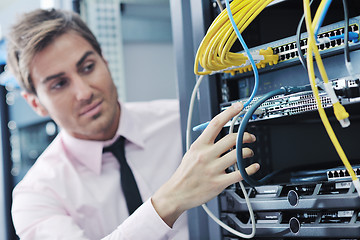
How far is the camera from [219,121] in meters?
0.61

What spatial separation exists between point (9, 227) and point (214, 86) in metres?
2.31

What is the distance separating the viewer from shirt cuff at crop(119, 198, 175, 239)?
2.31ft

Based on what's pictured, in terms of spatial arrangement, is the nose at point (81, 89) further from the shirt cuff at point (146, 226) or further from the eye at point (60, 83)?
the shirt cuff at point (146, 226)

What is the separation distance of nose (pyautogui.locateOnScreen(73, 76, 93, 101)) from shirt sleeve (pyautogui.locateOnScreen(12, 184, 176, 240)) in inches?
10.9

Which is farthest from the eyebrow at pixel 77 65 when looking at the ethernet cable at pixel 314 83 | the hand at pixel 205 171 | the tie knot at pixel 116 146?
the ethernet cable at pixel 314 83

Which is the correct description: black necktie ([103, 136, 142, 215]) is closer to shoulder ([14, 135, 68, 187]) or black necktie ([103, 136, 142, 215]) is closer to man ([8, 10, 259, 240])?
man ([8, 10, 259, 240])

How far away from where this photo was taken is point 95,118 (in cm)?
110

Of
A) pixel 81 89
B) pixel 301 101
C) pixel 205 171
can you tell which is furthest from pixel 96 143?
pixel 301 101

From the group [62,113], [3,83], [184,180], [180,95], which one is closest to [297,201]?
[184,180]

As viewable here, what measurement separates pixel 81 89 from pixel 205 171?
1.85 feet

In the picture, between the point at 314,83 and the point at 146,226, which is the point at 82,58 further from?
the point at 314,83

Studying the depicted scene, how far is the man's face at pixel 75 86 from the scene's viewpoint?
1.09 metres

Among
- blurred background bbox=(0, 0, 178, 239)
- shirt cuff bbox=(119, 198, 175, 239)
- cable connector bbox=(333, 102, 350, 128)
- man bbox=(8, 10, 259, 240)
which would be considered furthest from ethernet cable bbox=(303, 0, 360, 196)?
blurred background bbox=(0, 0, 178, 239)

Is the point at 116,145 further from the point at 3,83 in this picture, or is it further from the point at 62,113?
the point at 3,83
